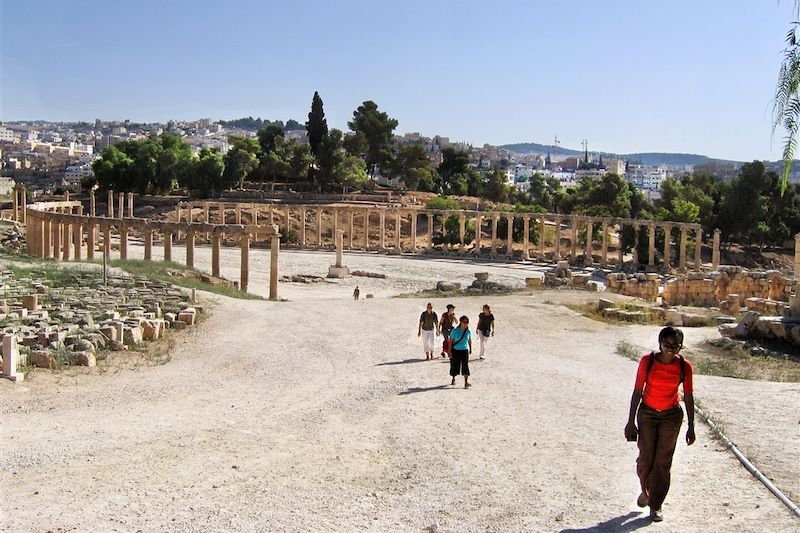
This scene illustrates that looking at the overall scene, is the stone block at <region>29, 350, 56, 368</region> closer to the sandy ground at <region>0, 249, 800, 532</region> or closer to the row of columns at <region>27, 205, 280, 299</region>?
the sandy ground at <region>0, 249, 800, 532</region>

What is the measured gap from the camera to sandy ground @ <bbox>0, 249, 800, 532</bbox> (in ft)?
32.0

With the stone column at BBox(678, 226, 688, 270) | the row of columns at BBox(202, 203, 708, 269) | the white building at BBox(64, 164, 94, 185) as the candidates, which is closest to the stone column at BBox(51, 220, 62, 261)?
the row of columns at BBox(202, 203, 708, 269)

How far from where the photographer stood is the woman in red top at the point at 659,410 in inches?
359

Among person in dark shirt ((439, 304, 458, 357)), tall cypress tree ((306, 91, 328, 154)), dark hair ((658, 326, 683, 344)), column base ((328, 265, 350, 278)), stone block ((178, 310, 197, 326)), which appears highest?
tall cypress tree ((306, 91, 328, 154))

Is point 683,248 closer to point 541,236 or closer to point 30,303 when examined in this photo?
point 541,236

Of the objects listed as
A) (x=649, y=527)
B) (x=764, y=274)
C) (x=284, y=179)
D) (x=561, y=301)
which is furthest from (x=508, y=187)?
(x=649, y=527)

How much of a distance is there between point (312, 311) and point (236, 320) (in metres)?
3.68

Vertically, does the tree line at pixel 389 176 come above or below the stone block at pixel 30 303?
above

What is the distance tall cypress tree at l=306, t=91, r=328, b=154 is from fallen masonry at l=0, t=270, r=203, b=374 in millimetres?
64284

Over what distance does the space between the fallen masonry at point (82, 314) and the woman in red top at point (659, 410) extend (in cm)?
1234

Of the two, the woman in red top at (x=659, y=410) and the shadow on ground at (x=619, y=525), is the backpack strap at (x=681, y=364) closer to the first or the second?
the woman in red top at (x=659, y=410)

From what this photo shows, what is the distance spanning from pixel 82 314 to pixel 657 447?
17.6 m

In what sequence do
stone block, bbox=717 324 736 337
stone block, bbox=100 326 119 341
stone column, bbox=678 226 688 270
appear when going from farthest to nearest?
stone column, bbox=678 226 688 270, stone block, bbox=717 324 736 337, stone block, bbox=100 326 119 341

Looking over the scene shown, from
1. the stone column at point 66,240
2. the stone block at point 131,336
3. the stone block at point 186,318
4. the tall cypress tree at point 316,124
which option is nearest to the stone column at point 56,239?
the stone column at point 66,240
